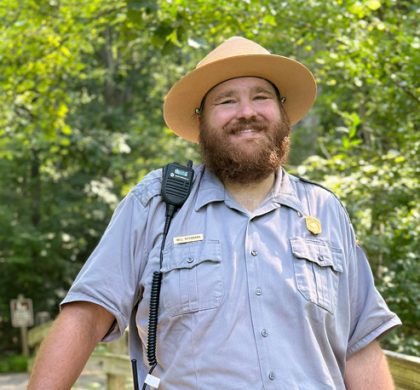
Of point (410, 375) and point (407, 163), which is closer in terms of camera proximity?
point (410, 375)

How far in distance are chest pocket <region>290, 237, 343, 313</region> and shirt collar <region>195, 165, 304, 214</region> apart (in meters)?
0.16

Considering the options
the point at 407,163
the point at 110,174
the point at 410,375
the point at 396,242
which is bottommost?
the point at 410,375

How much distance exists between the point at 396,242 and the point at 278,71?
270 centimetres

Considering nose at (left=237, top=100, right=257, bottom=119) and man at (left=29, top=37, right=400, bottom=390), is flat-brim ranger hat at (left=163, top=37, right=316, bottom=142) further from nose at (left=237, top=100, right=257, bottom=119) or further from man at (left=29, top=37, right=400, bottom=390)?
nose at (left=237, top=100, right=257, bottom=119)

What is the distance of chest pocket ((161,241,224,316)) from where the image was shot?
7.43 feet

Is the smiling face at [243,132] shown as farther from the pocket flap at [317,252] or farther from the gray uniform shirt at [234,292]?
the pocket flap at [317,252]

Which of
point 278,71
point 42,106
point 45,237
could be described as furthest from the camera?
point 45,237

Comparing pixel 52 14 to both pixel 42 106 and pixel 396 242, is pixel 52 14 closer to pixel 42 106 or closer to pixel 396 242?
pixel 42 106

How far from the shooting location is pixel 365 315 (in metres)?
2.53

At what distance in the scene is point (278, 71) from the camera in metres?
2.80

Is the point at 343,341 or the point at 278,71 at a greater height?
the point at 278,71

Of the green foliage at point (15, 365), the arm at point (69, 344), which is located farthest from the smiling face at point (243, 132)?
the green foliage at point (15, 365)

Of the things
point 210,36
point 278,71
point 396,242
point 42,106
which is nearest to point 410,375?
point 278,71

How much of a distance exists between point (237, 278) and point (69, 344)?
54 centimetres
